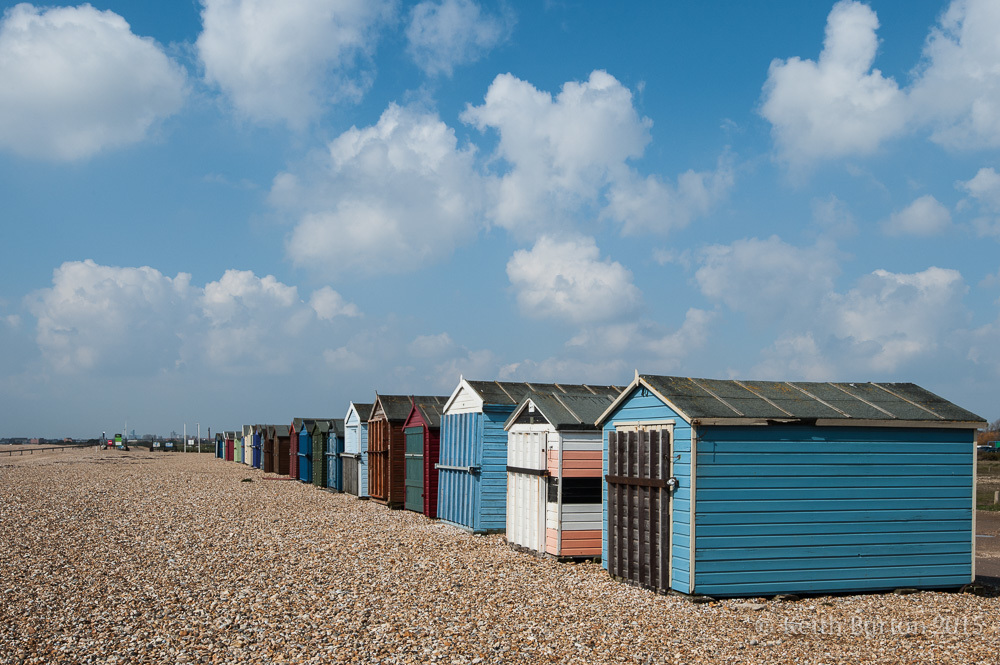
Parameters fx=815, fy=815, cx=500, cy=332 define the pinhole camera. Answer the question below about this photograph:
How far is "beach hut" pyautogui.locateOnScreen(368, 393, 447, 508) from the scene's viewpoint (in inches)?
1040

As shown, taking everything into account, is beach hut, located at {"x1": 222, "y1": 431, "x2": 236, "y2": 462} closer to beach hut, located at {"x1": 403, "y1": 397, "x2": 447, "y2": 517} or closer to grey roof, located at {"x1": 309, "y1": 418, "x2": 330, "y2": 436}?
grey roof, located at {"x1": 309, "y1": 418, "x2": 330, "y2": 436}

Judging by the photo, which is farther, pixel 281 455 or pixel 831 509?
pixel 281 455

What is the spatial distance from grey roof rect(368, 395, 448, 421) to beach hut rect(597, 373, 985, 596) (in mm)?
13672

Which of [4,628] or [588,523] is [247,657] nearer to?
[4,628]

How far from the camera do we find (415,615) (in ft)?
37.3

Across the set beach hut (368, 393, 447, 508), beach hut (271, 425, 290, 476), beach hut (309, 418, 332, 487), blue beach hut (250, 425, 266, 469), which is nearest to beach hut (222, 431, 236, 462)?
blue beach hut (250, 425, 266, 469)

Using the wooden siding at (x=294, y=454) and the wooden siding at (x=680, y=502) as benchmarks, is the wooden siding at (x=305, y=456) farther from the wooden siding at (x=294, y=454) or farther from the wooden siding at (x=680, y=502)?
the wooden siding at (x=680, y=502)

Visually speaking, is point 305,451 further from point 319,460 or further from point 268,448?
point 268,448

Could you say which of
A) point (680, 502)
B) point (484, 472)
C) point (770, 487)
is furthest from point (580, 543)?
point (770, 487)

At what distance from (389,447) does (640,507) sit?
14814 mm

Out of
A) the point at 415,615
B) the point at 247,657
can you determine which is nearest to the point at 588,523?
the point at 415,615

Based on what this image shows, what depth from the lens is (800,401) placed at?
523 inches

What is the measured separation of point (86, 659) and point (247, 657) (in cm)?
187

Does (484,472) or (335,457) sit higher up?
(484,472)
